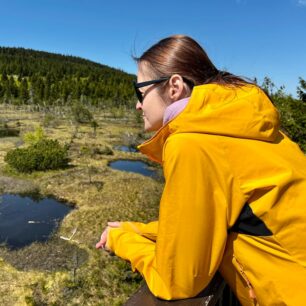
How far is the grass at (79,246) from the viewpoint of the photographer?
8109 mm

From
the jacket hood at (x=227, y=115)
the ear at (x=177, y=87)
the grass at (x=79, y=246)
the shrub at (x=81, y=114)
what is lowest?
the grass at (x=79, y=246)

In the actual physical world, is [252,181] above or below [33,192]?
above

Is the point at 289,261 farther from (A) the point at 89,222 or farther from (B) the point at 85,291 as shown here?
(A) the point at 89,222

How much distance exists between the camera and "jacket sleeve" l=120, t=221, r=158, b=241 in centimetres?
184

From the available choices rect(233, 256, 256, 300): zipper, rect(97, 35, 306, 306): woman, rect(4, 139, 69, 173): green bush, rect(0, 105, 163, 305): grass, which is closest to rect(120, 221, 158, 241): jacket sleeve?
rect(97, 35, 306, 306): woman

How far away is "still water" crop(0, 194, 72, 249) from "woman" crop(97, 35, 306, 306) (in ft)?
31.8

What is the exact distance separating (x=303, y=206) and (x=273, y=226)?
13 centimetres

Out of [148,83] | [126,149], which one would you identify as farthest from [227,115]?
[126,149]

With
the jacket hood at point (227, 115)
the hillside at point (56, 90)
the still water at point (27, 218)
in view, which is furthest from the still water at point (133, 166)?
the hillside at point (56, 90)

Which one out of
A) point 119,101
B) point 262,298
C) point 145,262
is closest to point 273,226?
point 262,298

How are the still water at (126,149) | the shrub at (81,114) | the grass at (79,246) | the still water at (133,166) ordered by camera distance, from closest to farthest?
the grass at (79,246), the still water at (133,166), the still water at (126,149), the shrub at (81,114)

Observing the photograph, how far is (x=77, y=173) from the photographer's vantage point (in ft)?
56.0

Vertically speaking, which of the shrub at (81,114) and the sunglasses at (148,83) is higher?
the sunglasses at (148,83)

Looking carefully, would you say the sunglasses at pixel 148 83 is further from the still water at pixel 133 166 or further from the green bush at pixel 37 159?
the still water at pixel 133 166
